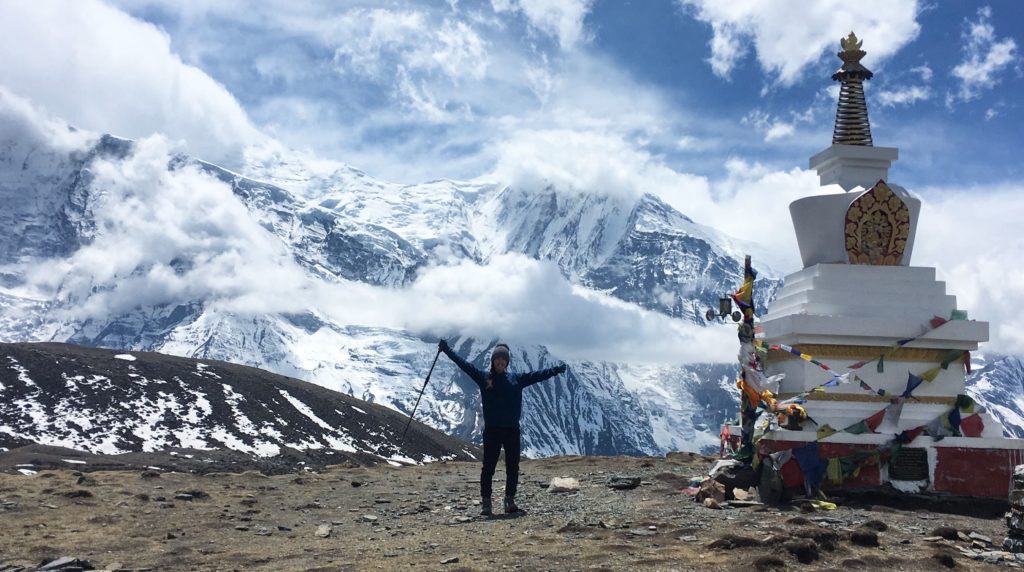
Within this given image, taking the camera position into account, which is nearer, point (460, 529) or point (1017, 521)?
point (1017, 521)

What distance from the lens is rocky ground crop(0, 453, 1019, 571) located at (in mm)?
11078

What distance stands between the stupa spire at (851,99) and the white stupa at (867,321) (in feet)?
0.07

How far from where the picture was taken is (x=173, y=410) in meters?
72.9

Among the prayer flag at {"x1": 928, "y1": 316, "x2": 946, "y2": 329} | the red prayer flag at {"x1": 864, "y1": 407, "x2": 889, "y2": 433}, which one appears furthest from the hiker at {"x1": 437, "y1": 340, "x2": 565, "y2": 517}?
the prayer flag at {"x1": 928, "y1": 316, "x2": 946, "y2": 329}

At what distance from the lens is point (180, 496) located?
18.1 meters

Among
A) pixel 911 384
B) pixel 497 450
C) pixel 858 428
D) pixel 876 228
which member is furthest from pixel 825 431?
pixel 497 450

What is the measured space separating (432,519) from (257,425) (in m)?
63.2

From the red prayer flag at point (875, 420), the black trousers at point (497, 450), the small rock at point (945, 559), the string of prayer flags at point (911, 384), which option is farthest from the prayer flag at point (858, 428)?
the black trousers at point (497, 450)

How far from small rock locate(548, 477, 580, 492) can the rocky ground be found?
0.68 ft

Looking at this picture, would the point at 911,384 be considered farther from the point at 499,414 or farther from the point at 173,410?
the point at 173,410

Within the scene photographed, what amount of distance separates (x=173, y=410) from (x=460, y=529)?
213ft

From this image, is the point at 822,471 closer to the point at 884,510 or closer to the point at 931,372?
the point at 884,510

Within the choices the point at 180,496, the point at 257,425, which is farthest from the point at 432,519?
the point at 257,425

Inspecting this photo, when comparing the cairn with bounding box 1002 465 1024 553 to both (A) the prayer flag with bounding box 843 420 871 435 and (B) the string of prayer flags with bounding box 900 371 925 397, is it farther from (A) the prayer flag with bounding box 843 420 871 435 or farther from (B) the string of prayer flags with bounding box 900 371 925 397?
(B) the string of prayer flags with bounding box 900 371 925 397
